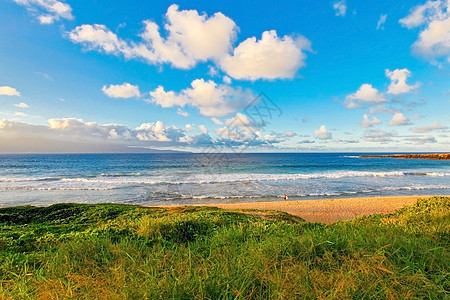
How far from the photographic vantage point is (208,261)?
105 inches

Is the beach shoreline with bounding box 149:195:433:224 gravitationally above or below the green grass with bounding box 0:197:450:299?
below

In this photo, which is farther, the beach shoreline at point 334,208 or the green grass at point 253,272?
the beach shoreline at point 334,208

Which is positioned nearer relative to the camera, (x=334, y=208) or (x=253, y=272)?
(x=253, y=272)

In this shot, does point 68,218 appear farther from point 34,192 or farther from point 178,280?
point 34,192

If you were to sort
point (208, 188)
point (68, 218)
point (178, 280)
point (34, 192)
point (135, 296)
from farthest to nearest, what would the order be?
point (208, 188)
point (34, 192)
point (68, 218)
point (178, 280)
point (135, 296)

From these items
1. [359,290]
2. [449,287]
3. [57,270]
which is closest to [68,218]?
[57,270]

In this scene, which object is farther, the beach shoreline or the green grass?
the beach shoreline

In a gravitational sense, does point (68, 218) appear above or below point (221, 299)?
below

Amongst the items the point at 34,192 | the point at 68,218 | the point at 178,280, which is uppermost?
the point at 178,280

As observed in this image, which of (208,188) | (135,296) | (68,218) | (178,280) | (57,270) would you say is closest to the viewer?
(135,296)

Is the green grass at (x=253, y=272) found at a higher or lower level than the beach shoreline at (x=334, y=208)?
higher

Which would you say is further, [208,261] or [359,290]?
[208,261]

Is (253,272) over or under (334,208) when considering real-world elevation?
over

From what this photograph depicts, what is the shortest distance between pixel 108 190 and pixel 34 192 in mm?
6315
